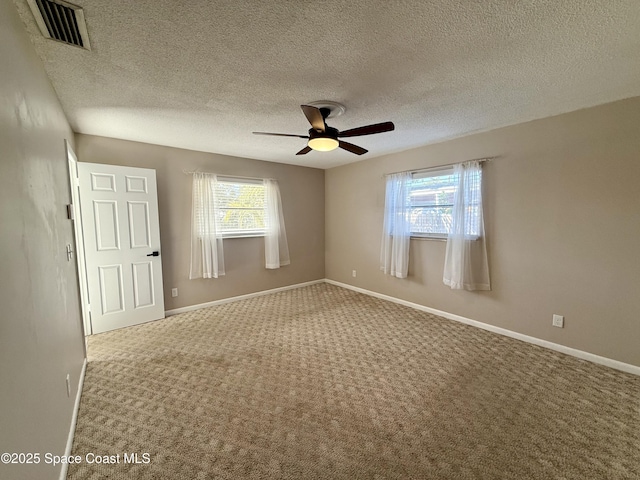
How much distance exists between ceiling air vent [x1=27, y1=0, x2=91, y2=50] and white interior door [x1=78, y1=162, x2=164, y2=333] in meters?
1.92

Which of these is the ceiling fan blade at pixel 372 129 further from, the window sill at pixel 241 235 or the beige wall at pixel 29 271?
the window sill at pixel 241 235

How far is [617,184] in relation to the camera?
91.5 inches

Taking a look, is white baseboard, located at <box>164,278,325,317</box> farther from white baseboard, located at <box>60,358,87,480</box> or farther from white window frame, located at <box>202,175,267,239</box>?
white baseboard, located at <box>60,358,87,480</box>

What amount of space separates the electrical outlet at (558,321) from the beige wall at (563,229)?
0.04 metres

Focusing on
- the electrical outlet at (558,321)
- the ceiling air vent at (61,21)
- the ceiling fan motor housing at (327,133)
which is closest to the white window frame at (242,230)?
the ceiling fan motor housing at (327,133)

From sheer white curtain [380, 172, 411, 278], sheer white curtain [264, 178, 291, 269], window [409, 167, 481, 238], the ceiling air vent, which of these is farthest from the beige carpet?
the ceiling air vent

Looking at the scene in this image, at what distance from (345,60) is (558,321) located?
3164 mm

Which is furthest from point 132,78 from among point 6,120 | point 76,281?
point 76,281

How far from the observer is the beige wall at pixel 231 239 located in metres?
3.45

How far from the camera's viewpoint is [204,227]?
3861 mm

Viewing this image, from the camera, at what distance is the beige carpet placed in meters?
1.47

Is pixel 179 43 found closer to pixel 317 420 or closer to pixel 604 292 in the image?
pixel 317 420

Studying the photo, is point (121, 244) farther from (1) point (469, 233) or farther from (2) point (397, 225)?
(1) point (469, 233)

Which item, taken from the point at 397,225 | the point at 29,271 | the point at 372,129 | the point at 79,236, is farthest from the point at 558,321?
the point at 79,236
